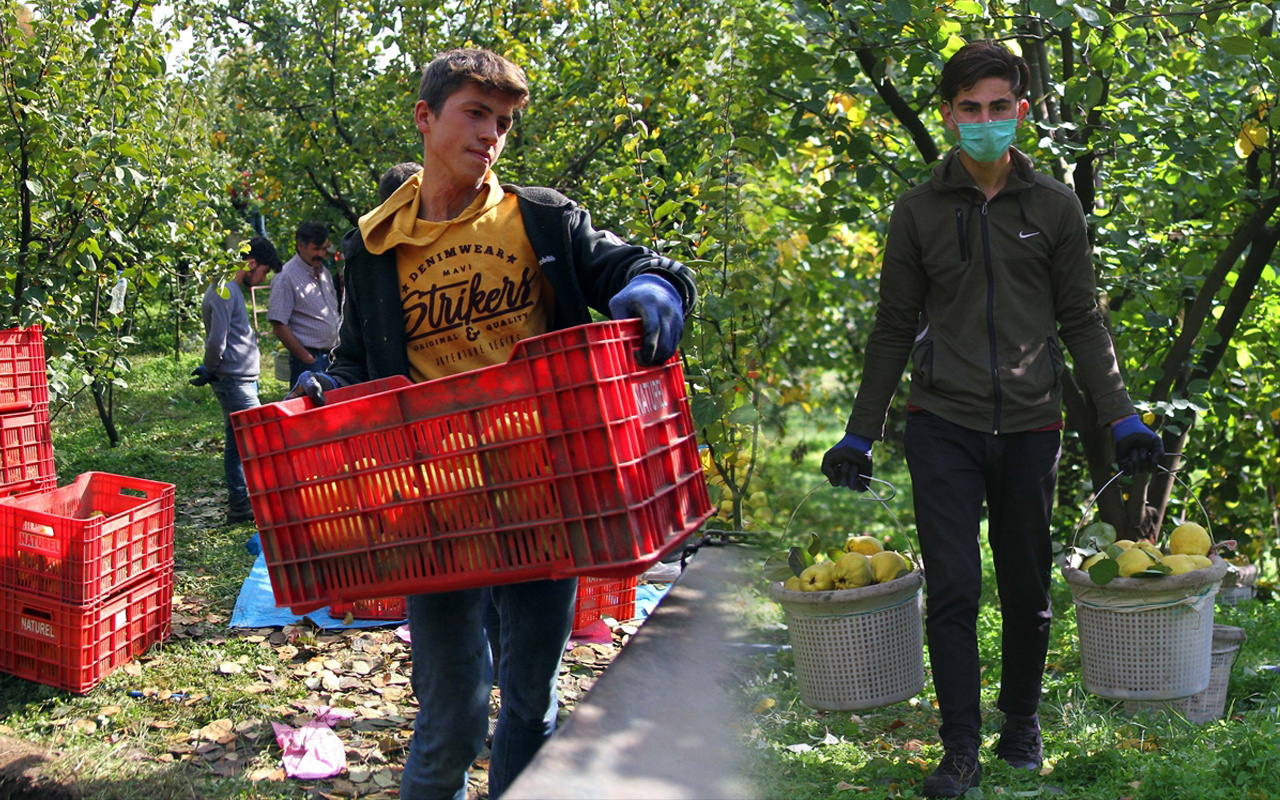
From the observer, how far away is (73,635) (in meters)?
4.30

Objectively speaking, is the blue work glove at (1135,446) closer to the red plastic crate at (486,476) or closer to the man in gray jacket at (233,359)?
the red plastic crate at (486,476)

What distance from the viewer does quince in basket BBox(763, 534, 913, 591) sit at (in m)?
3.46

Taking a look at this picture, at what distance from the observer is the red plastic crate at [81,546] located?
170 inches

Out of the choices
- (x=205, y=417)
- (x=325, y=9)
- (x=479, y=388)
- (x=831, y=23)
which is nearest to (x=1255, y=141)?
(x=831, y=23)

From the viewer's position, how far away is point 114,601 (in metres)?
4.47

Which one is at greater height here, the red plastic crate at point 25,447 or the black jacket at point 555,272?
the black jacket at point 555,272

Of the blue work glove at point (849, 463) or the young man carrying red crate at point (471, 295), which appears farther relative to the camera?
the blue work glove at point (849, 463)

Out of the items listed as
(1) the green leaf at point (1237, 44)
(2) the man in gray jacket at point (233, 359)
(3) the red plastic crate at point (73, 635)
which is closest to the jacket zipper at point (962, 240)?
(1) the green leaf at point (1237, 44)

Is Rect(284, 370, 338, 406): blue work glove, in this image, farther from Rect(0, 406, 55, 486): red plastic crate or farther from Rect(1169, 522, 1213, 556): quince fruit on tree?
Rect(0, 406, 55, 486): red plastic crate

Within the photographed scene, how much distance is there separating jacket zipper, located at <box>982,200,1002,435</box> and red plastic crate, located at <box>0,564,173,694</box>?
135 inches

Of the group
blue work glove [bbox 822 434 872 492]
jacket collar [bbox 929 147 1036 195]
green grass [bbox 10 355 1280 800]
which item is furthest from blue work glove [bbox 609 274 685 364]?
jacket collar [bbox 929 147 1036 195]

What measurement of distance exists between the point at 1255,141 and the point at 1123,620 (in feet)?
8.49

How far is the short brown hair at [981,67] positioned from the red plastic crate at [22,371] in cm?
422

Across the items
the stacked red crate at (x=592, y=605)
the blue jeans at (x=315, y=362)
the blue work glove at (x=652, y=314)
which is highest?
the blue work glove at (x=652, y=314)
